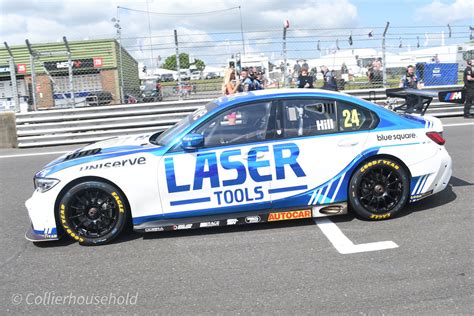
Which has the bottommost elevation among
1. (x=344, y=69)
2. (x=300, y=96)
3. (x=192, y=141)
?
(x=192, y=141)

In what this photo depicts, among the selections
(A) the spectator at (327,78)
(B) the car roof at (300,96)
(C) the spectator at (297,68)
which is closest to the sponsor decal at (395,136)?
(B) the car roof at (300,96)

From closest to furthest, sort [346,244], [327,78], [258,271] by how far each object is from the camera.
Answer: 1. [258,271]
2. [346,244]
3. [327,78]

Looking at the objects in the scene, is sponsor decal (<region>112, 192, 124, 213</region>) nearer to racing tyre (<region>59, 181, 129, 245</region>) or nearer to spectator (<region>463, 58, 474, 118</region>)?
racing tyre (<region>59, 181, 129, 245</region>)

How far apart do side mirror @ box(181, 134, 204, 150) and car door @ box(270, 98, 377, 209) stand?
0.75 m

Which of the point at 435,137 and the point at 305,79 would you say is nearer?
the point at 435,137

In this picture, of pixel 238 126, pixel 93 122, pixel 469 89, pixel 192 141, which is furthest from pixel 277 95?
pixel 469 89

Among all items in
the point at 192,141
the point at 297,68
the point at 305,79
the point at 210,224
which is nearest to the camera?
the point at 192,141

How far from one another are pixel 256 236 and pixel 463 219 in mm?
2169

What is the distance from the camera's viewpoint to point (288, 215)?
4.84m

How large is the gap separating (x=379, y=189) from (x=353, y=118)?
2.60 ft

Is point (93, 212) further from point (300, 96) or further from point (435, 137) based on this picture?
point (435, 137)

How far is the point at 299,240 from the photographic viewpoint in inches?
180

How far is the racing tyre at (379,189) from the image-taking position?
4906 mm

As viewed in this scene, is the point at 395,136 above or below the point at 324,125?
below
